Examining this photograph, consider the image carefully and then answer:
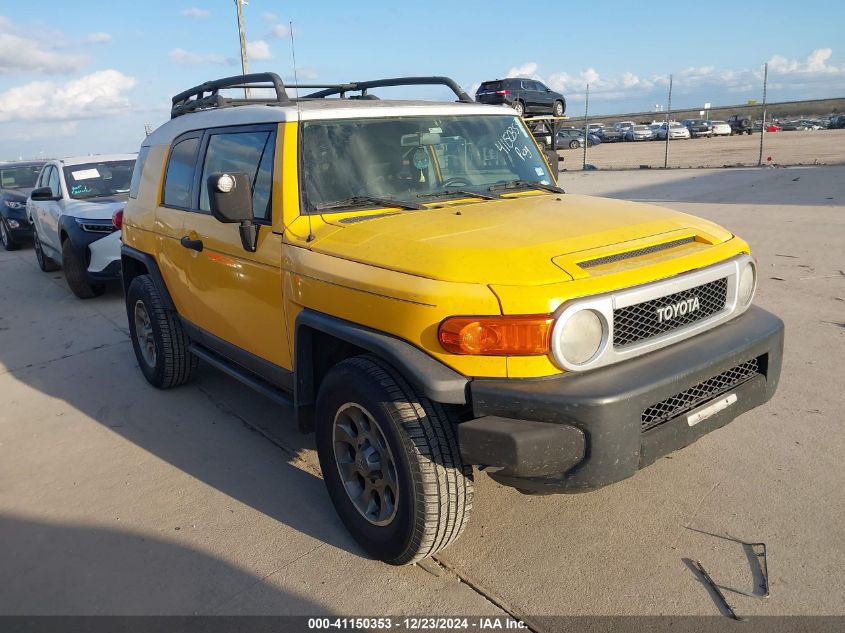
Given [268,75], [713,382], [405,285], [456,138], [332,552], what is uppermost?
[268,75]

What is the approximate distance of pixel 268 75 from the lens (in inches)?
159

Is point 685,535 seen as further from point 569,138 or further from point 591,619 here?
point 569,138

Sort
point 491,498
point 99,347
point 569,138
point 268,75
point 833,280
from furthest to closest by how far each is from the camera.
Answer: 1. point 569,138
2. point 833,280
3. point 99,347
4. point 268,75
5. point 491,498

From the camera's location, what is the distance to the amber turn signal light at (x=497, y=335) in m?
2.52

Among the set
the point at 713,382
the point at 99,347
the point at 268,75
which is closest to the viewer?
the point at 713,382

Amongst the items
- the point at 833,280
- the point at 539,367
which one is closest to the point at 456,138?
the point at 539,367

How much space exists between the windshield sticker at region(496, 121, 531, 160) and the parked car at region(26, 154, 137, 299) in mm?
4705

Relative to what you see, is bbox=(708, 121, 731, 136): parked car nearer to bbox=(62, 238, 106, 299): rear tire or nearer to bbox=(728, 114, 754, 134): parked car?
bbox=(728, 114, 754, 134): parked car

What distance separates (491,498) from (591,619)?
953 millimetres

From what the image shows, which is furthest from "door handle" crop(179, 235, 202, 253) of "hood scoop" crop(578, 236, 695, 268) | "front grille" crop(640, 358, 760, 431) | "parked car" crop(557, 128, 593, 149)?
"parked car" crop(557, 128, 593, 149)

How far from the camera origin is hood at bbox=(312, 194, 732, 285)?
264cm

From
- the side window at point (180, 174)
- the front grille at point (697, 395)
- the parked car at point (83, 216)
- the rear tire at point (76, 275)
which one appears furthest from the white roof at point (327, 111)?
the rear tire at point (76, 275)

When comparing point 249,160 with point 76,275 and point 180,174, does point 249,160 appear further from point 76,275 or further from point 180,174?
point 76,275

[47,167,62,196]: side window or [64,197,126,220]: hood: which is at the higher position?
[47,167,62,196]: side window
